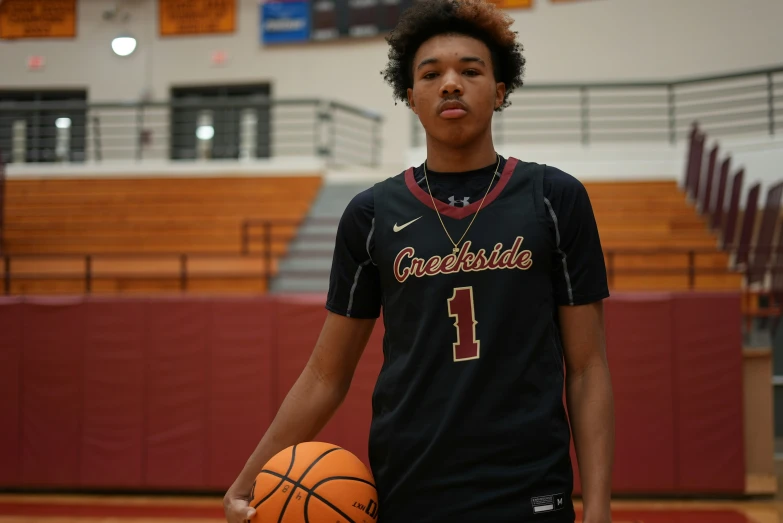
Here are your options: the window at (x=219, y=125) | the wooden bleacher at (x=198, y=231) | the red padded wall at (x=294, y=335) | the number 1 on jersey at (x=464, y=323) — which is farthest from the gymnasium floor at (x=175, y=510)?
the window at (x=219, y=125)

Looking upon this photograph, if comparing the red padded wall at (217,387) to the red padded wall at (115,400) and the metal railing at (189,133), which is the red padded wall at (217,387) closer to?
the red padded wall at (115,400)

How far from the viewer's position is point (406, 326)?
1521 millimetres

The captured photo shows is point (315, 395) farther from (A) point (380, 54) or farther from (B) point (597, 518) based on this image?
(A) point (380, 54)

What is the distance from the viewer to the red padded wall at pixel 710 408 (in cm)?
661

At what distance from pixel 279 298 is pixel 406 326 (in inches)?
217

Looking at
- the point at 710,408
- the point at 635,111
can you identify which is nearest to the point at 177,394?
the point at 710,408

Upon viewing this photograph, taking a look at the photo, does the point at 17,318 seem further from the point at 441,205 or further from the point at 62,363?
the point at 441,205

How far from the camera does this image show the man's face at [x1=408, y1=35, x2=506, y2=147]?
59.7 inches

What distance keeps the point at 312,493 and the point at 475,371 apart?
1.28 ft

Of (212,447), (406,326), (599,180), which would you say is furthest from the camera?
(599,180)

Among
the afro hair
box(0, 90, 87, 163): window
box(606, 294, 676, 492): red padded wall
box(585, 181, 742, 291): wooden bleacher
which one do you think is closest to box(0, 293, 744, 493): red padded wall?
box(606, 294, 676, 492): red padded wall

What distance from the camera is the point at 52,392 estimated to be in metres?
7.12

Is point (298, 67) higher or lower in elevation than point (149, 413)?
higher

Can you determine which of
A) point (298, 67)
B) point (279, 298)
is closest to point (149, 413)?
point (279, 298)
